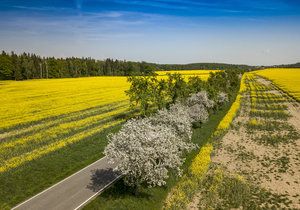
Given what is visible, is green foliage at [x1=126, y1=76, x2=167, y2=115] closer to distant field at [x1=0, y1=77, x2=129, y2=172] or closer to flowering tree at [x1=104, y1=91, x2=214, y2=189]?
distant field at [x1=0, y1=77, x2=129, y2=172]

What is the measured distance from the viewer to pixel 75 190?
965 inches

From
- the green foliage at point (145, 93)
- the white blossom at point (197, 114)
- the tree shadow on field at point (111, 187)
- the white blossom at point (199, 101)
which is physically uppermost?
the green foliage at point (145, 93)

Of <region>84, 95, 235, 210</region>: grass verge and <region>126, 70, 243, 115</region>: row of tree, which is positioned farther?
<region>126, 70, 243, 115</region>: row of tree

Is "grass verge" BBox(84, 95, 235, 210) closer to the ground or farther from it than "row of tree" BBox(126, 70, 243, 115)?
closer to the ground

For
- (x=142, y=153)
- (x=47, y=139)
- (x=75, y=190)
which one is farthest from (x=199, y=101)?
(x=75, y=190)

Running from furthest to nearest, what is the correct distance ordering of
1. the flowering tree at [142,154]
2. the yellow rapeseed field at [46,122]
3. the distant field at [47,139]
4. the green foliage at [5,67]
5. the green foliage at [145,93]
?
the green foliage at [5,67] < the green foliage at [145,93] < the yellow rapeseed field at [46,122] < the distant field at [47,139] < the flowering tree at [142,154]

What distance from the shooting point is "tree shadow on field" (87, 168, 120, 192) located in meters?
25.3

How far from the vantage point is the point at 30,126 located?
156ft

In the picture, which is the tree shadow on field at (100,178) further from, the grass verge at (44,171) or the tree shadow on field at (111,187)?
the grass verge at (44,171)

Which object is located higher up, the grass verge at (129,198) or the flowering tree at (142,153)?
the flowering tree at (142,153)

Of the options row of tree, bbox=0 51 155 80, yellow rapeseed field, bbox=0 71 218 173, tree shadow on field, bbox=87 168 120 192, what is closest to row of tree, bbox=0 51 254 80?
row of tree, bbox=0 51 155 80

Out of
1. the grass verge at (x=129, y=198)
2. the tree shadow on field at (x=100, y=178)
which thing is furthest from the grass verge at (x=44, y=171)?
the grass verge at (x=129, y=198)

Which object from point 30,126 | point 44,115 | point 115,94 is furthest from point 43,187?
point 115,94

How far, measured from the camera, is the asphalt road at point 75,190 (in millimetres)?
22047
